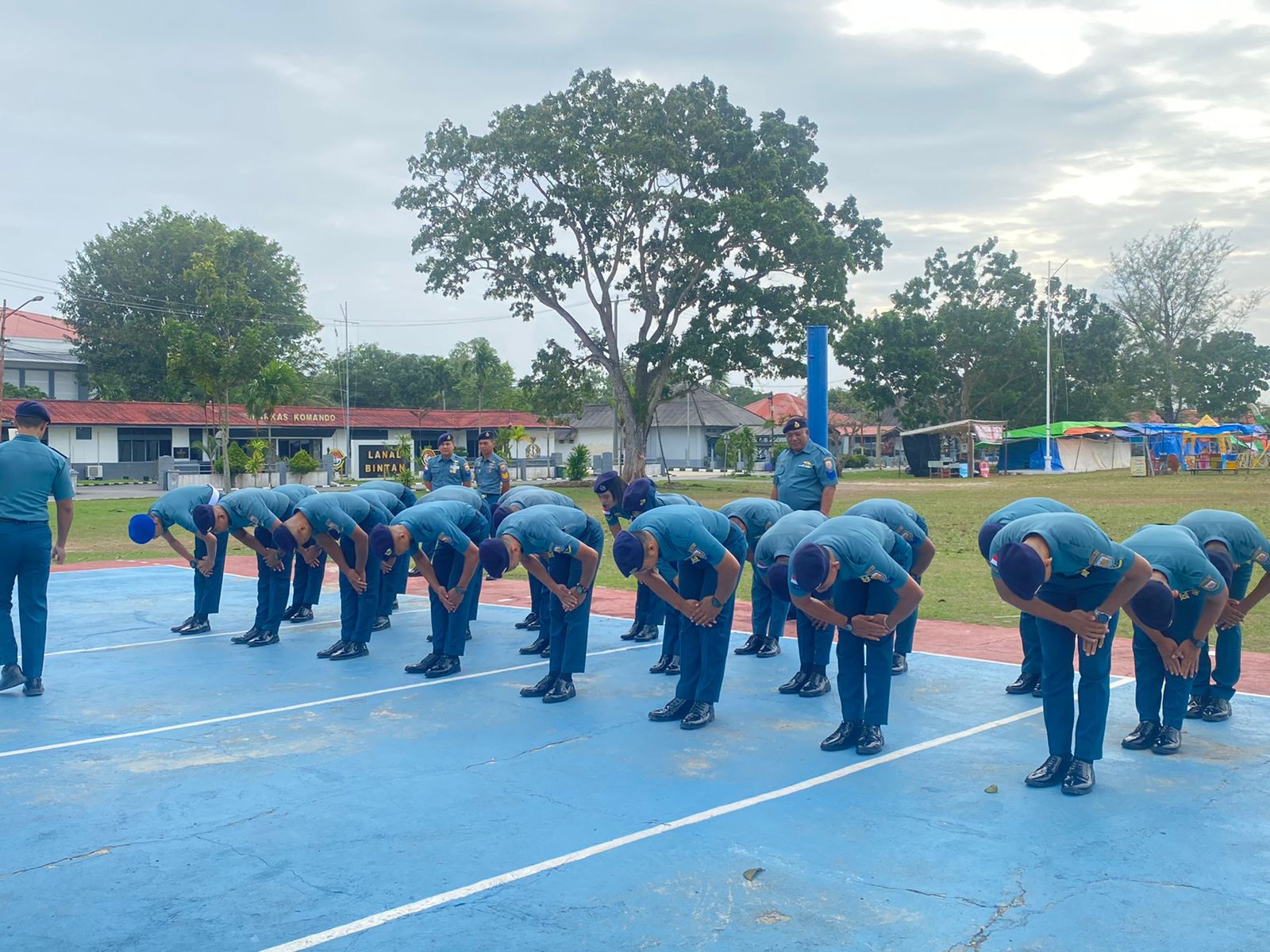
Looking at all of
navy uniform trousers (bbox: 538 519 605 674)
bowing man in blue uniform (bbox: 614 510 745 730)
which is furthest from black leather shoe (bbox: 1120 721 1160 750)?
Result: navy uniform trousers (bbox: 538 519 605 674)

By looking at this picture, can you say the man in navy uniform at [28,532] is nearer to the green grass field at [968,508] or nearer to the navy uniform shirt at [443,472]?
the navy uniform shirt at [443,472]

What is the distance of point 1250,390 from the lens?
6725cm

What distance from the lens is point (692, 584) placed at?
23.6 feet

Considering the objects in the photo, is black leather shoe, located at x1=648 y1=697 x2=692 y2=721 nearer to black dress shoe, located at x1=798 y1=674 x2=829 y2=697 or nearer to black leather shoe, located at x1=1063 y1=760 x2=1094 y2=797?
black dress shoe, located at x1=798 y1=674 x2=829 y2=697

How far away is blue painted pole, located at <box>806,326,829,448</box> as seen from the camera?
501 inches

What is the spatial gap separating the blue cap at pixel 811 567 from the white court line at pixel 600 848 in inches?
43.3

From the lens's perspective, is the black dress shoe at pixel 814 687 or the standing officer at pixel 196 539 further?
the standing officer at pixel 196 539

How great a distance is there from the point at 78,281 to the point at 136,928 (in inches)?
2291

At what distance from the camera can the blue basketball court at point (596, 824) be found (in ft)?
13.2

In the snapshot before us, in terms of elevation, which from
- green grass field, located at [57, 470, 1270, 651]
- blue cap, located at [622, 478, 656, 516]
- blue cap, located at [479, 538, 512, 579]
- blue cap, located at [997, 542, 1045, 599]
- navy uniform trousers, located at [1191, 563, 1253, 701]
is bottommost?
green grass field, located at [57, 470, 1270, 651]

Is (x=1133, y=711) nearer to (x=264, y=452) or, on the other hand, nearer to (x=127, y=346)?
(x=264, y=452)

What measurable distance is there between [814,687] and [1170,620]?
275 cm

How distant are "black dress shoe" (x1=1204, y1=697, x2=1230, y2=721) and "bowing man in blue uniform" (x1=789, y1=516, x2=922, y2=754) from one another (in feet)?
7.42

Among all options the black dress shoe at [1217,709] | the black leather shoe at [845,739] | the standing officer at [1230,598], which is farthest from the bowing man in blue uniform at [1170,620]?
the black leather shoe at [845,739]
